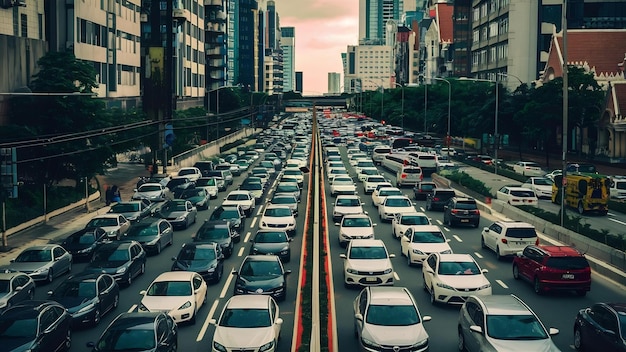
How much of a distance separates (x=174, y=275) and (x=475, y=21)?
133 meters

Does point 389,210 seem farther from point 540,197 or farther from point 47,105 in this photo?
point 47,105

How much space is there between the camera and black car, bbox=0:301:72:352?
19.8 m

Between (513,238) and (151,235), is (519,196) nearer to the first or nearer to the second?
(513,238)

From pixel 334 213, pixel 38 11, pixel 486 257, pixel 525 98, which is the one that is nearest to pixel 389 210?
pixel 334 213

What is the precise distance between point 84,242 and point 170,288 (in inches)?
499

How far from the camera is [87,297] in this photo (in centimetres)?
2422

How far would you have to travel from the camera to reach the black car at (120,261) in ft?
96.1

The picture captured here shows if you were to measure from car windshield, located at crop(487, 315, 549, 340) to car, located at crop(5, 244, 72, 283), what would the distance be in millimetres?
17788

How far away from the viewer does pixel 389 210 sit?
147ft

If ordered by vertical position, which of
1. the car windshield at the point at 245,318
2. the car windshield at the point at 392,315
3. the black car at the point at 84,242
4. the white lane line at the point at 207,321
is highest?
the car windshield at the point at 392,315

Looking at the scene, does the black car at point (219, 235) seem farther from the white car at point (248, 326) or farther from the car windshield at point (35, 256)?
the white car at point (248, 326)

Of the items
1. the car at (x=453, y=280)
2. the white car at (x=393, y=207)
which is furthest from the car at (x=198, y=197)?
the car at (x=453, y=280)

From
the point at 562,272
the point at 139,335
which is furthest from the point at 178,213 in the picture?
the point at 139,335

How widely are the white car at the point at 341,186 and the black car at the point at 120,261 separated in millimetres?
23514
